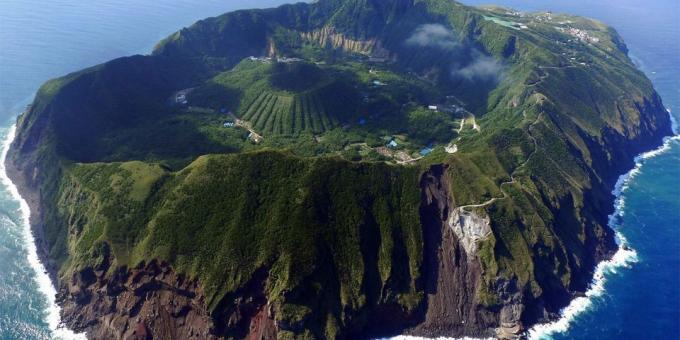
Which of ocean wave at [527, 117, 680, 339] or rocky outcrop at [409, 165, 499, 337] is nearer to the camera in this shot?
rocky outcrop at [409, 165, 499, 337]

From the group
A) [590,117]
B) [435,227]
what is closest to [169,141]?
[435,227]

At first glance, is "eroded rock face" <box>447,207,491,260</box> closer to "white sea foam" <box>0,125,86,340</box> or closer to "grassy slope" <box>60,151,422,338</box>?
"grassy slope" <box>60,151,422,338</box>

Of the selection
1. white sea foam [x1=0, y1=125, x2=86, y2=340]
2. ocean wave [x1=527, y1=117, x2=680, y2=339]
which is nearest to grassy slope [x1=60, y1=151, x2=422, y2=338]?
white sea foam [x1=0, y1=125, x2=86, y2=340]

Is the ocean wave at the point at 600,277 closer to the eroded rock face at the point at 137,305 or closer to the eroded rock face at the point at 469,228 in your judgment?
the eroded rock face at the point at 469,228

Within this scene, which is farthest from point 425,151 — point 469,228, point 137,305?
point 137,305

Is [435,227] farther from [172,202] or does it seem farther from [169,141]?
[169,141]
